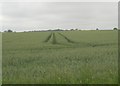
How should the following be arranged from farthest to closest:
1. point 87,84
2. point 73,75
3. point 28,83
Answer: point 73,75, point 28,83, point 87,84

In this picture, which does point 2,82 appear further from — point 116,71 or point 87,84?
point 116,71

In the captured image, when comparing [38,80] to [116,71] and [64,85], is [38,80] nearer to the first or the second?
[64,85]

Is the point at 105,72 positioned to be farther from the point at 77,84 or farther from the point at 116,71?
the point at 77,84

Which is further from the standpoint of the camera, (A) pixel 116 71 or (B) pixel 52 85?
(A) pixel 116 71

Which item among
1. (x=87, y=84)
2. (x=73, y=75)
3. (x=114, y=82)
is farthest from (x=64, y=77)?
(x=114, y=82)

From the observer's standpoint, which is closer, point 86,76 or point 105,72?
point 86,76

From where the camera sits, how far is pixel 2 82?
7.35 m

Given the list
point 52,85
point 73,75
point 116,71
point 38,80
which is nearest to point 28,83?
point 38,80

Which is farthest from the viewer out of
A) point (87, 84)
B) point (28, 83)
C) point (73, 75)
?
point (73, 75)

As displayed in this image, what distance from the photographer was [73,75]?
24.6 feet

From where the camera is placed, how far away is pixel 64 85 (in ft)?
21.4

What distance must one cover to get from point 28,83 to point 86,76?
5.20 feet

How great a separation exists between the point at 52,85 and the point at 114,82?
156cm

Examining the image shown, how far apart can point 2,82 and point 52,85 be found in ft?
5.31
